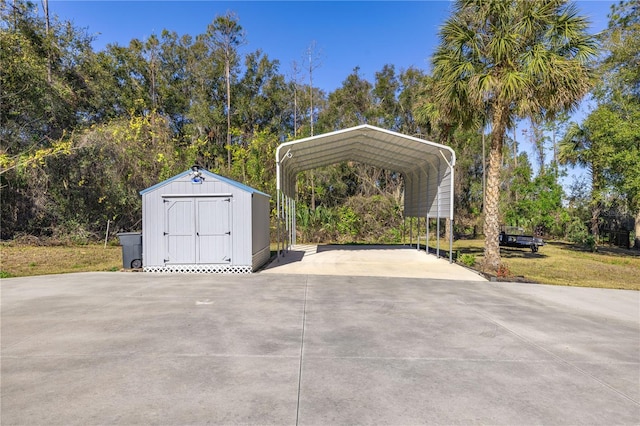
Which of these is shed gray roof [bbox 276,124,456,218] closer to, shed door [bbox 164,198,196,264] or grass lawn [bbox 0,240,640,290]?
grass lawn [bbox 0,240,640,290]

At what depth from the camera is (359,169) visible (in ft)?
83.5

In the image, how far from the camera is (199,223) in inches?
372

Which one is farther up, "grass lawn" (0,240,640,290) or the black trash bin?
the black trash bin

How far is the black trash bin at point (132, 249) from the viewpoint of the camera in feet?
32.4

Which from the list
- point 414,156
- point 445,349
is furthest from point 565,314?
point 414,156

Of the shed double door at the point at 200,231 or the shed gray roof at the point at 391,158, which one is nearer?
the shed double door at the point at 200,231

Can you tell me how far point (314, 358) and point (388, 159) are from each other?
41.0 ft

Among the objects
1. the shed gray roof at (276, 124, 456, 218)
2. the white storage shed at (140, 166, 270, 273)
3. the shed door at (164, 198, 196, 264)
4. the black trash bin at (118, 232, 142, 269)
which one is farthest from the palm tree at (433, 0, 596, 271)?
the black trash bin at (118, 232, 142, 269)

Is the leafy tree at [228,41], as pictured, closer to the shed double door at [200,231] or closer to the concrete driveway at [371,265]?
the concrete driveway at [371,265]

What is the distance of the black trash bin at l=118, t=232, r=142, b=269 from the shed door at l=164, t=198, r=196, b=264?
1049 millimetres

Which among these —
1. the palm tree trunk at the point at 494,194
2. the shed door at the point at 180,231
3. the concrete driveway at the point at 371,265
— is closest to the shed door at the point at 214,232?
the shed door at the point at 180,231

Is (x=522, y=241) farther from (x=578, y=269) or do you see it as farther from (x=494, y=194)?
(x=494, y=194)

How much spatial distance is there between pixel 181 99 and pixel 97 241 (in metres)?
13.4

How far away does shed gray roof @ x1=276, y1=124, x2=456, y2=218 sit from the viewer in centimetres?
1166
